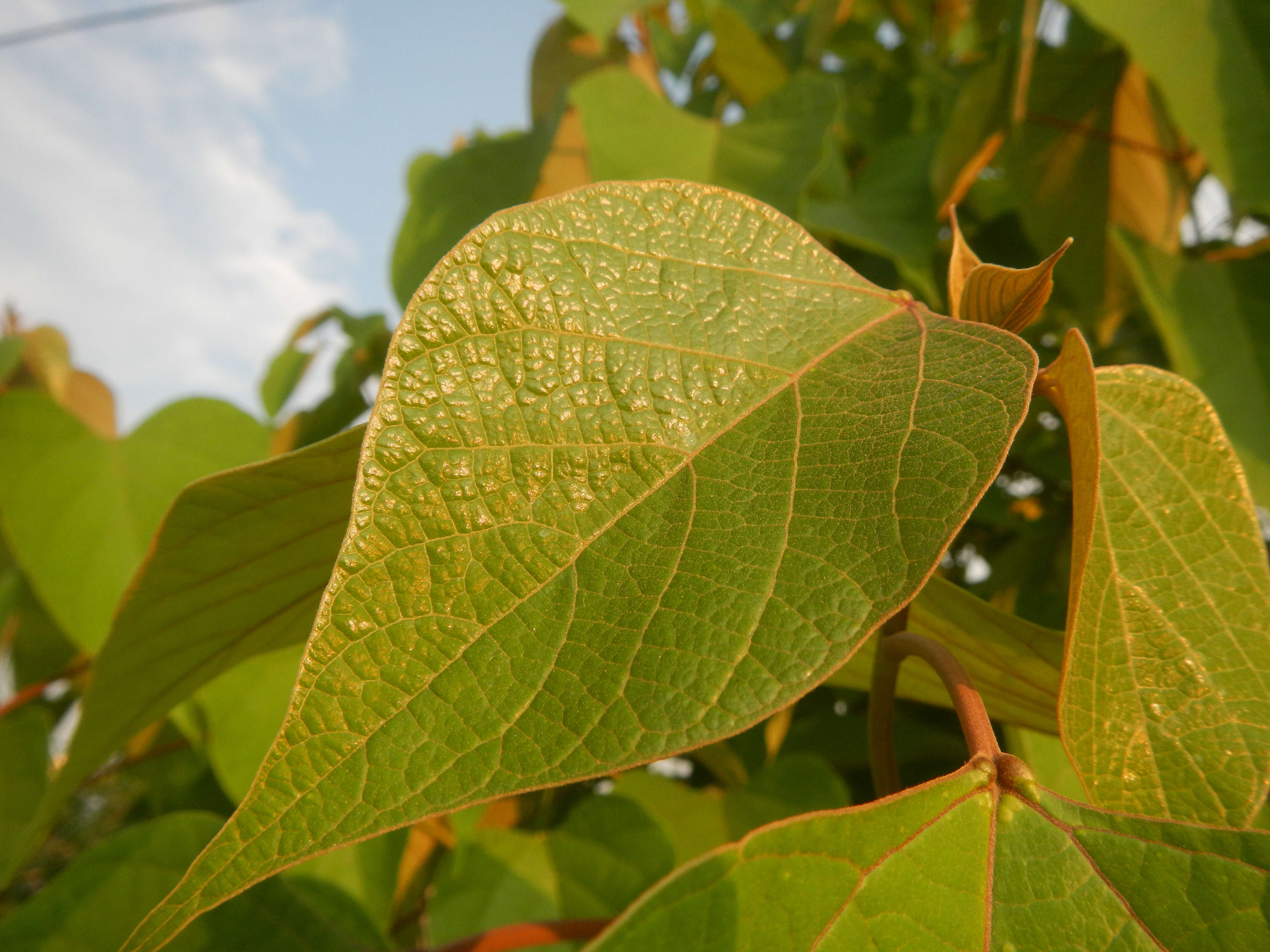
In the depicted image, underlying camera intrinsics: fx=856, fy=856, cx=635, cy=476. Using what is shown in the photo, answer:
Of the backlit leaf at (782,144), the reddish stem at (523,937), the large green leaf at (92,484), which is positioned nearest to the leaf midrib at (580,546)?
the reddish stem at (523,937)

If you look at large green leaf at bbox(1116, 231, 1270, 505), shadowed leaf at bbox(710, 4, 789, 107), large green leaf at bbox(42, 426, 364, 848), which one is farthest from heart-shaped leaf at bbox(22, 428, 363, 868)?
shadowed leaf at bbox(710, 4, 789, 107)

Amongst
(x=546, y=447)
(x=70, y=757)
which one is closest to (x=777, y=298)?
(x=546, y=447)

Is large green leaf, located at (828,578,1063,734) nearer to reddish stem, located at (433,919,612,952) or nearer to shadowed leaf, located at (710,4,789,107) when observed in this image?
reddish stem, located at (433,919,612,952)

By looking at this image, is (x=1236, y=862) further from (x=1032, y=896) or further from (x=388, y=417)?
(x=388, y=417)

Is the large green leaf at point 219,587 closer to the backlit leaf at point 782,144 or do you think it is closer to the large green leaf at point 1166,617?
the large green leaf at point 1166,617

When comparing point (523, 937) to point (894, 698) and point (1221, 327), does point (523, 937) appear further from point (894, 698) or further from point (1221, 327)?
point (1221, 327)

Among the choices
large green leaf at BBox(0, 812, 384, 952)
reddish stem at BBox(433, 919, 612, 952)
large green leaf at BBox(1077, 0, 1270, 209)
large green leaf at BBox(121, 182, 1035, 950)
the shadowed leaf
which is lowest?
reddish stem at BBox(433, 919, 612, 952)
